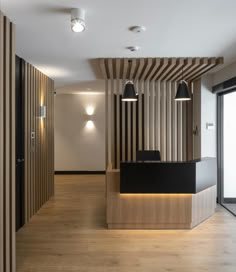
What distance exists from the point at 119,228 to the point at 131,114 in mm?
2979

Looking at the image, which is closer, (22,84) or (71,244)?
(71,244)

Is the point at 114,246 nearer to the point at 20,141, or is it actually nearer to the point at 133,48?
the point at 20,141

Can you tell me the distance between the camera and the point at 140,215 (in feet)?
16.0

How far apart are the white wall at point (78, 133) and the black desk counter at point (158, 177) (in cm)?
606

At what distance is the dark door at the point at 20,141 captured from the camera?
4934 mm

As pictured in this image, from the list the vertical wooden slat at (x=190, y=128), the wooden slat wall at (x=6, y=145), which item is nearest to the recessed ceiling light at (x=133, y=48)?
the wooden slat wall at (x=6, y=145)

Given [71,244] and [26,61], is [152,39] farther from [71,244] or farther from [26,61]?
[71,244]

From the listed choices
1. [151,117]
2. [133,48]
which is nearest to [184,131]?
[151,117]

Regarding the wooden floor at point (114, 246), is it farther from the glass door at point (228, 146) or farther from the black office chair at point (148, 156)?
Result: the black office chair at point (148, 156)

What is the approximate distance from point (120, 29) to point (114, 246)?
2948 mm

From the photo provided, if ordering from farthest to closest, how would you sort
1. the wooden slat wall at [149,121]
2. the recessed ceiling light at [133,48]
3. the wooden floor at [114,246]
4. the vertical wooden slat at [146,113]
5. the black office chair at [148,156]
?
the vertical wooden slat at [146,113] < the wooden slat wall at [149,121] < the black office chair at [148,156] < the recessed ceiling light at [133,48] < the wooden floor at [114,246]

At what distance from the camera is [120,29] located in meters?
3.62

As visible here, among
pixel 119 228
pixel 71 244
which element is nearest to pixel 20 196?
pixel 71 244

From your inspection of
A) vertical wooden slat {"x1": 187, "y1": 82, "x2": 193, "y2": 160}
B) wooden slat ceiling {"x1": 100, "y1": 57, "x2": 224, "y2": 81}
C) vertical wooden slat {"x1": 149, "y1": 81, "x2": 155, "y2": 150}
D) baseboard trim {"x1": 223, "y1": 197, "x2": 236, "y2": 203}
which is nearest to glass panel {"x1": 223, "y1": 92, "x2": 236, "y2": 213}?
baseboard trim {"x1": 223, "y1": 197, "x2": 236, "y2": 203}
